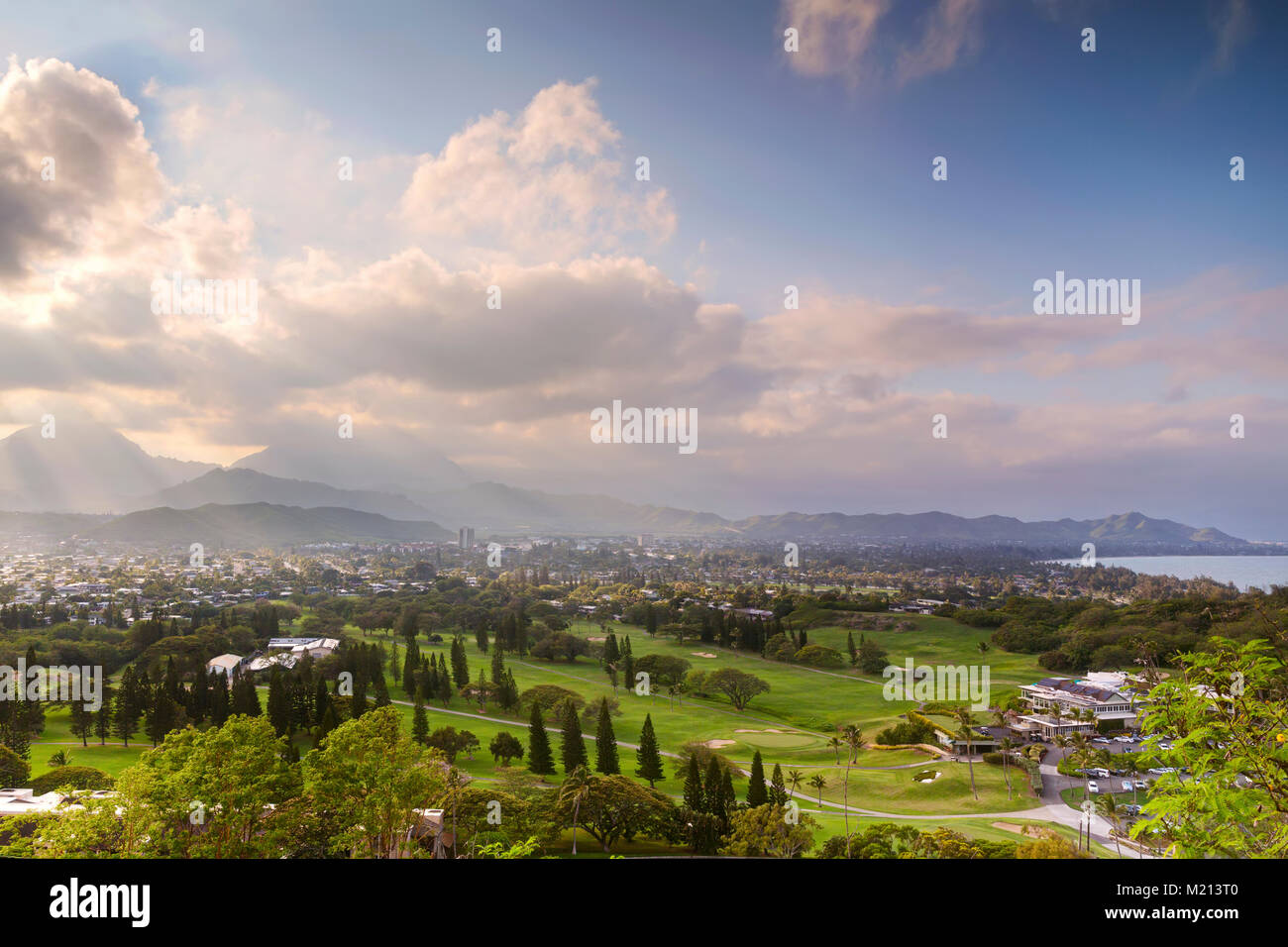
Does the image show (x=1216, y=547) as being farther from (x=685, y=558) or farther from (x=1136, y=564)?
(x=685, y=558)

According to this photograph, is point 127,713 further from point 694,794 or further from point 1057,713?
point 1057,713

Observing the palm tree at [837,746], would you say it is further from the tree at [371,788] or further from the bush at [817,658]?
the tree at [371,788]

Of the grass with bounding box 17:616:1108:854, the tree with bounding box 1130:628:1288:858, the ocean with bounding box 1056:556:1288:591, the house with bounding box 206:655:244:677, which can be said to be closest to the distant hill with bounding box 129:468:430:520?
the house with bounding box 206:655:244:677

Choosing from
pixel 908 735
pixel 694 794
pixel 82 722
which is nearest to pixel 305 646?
pixel 82 722
